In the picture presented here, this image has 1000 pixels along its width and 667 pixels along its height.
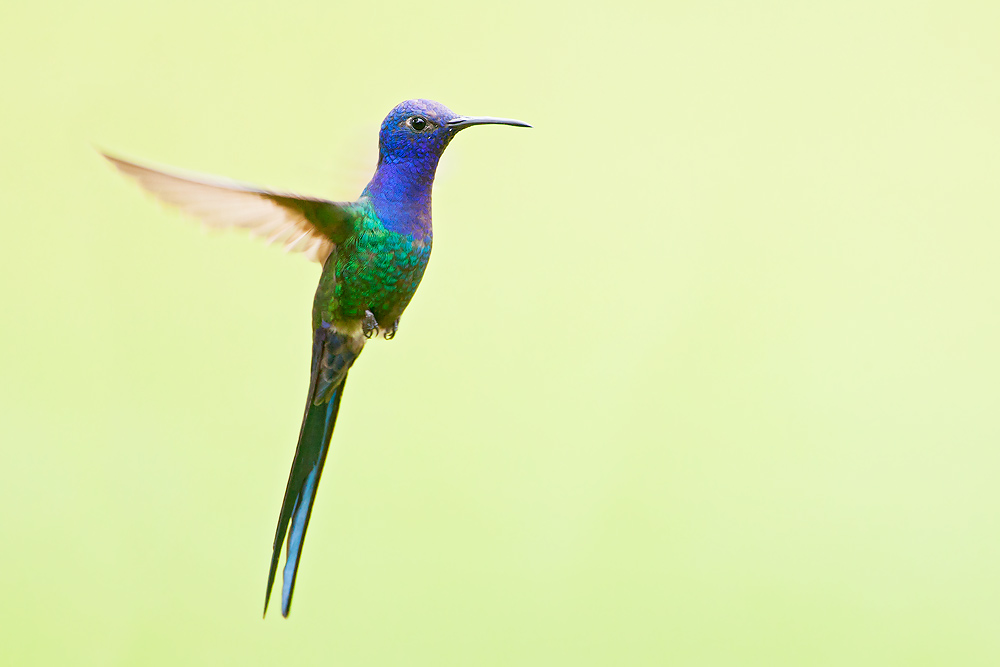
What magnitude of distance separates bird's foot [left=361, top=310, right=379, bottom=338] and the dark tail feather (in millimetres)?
26

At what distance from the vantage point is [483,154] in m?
1.58

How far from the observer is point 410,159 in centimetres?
51

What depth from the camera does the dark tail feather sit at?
51cm

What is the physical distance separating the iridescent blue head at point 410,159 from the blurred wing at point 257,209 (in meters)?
0.03

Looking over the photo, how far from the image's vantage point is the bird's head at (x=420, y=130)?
505mm

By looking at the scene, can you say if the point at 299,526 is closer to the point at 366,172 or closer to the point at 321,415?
the point at 321,415

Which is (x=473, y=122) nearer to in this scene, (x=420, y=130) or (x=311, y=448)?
(x=420, y=130)

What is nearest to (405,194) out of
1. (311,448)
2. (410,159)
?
(410,159)

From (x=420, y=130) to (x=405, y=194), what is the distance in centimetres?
4

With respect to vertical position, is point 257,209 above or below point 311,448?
above

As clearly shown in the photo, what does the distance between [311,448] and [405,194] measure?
0.53 ft

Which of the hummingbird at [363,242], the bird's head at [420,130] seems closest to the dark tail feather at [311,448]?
the hummingbird at [363,242]

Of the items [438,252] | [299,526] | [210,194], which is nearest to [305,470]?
[299,526]

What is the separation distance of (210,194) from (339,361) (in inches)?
6.2
